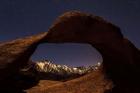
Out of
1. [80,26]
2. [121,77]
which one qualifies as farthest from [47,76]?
[80,26]

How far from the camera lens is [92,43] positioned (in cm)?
1246

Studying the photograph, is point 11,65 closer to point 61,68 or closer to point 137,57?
point 137,57

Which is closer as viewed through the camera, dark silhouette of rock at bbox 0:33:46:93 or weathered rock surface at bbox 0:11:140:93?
dark silhouette of rock at bbox 0:33:46:93

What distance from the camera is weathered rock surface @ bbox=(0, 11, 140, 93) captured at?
37.3 feet

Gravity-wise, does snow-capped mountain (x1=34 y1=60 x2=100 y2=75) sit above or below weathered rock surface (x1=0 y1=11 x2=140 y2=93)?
below

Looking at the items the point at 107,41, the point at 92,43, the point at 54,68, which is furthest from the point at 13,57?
the point at 54,68

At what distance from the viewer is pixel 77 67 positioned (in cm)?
1966

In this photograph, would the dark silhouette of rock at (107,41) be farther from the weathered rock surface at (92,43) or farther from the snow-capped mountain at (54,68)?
the snow-capped mountain at (54,68)

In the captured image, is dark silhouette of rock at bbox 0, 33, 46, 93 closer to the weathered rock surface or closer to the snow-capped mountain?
the weathered rock surface

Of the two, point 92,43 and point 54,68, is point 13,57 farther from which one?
point 54,68

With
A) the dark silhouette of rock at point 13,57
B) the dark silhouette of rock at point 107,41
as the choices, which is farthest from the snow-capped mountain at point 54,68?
the dark silhouette of rock at point 13,57

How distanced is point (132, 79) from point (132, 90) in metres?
0.46

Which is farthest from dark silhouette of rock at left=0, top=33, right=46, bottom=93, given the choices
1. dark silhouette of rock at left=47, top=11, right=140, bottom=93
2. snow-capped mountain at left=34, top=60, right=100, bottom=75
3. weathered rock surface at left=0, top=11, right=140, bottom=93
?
snow-capped mountain at left=34, top=60, right=100, bottom=75

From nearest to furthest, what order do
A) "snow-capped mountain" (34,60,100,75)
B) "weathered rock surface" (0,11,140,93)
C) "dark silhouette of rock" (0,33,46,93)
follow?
"dark silhouette of rock" (0,33,46,93) → "weathered rock surface" (0,11,140,93) → "snow-capped mountain" (34,60,100,75)
